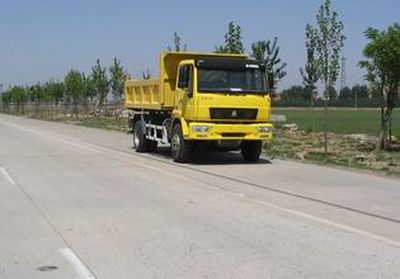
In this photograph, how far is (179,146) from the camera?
834 inches

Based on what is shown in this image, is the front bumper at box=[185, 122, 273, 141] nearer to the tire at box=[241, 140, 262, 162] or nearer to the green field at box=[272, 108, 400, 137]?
the tire at box=[241, 140, 262, 162]

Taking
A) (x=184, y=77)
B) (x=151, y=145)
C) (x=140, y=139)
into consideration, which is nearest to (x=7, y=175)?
(x=184, y=77)

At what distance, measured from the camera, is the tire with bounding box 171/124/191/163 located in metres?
21.0

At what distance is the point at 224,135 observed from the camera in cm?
2052

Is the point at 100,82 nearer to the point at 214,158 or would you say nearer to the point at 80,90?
the point at 80,90

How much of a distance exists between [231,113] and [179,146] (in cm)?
182

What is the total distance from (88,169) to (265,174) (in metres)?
4.45

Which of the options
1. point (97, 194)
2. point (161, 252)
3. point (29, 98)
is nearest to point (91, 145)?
point (97, 194)

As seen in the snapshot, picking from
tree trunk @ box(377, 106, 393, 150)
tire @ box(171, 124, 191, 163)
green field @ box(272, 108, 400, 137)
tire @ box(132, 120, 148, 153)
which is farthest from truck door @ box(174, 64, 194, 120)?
green field @ box(272, 108, 400, 137)

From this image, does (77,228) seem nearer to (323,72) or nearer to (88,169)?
(88,169)

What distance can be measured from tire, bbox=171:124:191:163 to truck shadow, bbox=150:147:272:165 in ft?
1.12

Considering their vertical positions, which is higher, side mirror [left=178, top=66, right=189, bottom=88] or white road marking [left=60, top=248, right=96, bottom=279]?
side mirror [left=178, top=66, right=189, bottom=88]

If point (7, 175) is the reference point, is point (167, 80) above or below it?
above

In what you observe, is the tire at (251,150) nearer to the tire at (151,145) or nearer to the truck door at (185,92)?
the truck door at (185,92)
